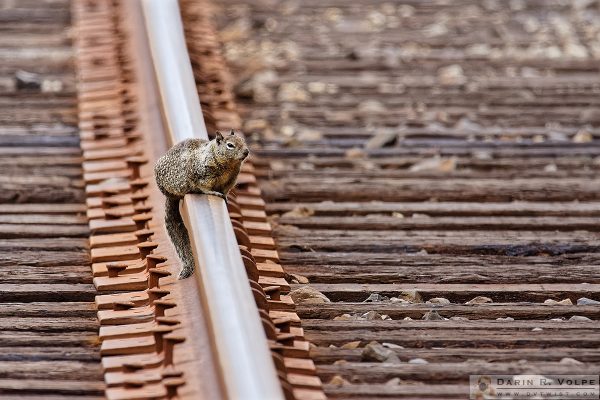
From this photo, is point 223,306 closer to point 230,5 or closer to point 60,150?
point 60,150

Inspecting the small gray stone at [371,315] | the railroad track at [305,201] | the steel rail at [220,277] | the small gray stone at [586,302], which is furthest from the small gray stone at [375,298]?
the small gray stone at [586,302]

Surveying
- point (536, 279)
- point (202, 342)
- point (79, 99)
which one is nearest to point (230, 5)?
point (79, 99)

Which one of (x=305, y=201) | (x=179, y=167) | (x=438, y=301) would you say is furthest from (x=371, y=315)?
(x=305, y=201)

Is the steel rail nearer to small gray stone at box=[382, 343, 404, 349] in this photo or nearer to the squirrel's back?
the squirrel's back

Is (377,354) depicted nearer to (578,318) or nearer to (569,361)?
(569,361)

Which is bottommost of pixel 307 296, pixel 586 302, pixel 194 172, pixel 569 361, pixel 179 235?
pixel 569 361

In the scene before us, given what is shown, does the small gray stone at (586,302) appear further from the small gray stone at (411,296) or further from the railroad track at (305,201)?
the small gray stone at (411,296)

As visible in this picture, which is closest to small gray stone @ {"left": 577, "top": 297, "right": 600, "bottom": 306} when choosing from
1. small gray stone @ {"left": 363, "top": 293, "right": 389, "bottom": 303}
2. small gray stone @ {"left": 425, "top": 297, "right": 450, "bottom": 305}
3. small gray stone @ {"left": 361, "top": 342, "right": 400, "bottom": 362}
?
small gray stone @ {"left": 425, "top": 297, "right": 450, "bottom": 305}
